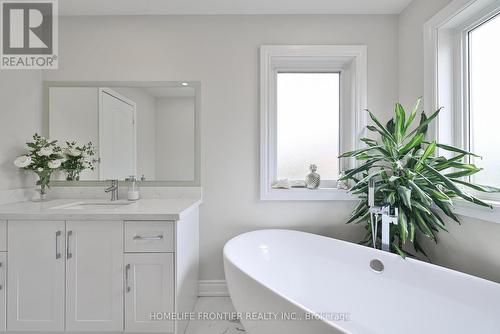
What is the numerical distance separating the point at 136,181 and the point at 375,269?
1.87m

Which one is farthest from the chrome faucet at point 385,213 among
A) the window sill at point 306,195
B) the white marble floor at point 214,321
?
the white marble floor at point 214,321

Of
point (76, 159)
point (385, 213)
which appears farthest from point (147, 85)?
point (385, 213)

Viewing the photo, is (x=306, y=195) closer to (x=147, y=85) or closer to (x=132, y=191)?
(x=132, y=191)

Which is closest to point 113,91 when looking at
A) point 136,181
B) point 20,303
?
point 136,181

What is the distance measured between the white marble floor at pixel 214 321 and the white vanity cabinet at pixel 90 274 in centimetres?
30

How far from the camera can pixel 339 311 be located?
1618 mm

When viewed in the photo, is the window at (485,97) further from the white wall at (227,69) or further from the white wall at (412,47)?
the white wall at (227,69)

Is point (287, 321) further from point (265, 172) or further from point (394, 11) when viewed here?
point (394, 11)

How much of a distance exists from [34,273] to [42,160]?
88 cm

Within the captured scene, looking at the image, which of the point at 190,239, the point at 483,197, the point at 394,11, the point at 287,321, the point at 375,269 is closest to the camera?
the point at 287,321

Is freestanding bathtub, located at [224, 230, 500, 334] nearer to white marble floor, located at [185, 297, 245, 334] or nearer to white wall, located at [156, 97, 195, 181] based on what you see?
white marble floor, located at [185, 297, 245, 334]

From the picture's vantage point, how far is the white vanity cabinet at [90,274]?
1.48m

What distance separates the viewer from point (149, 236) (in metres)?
1.48

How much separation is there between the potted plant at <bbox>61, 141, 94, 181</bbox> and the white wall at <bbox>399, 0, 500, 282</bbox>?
8.55 feet
